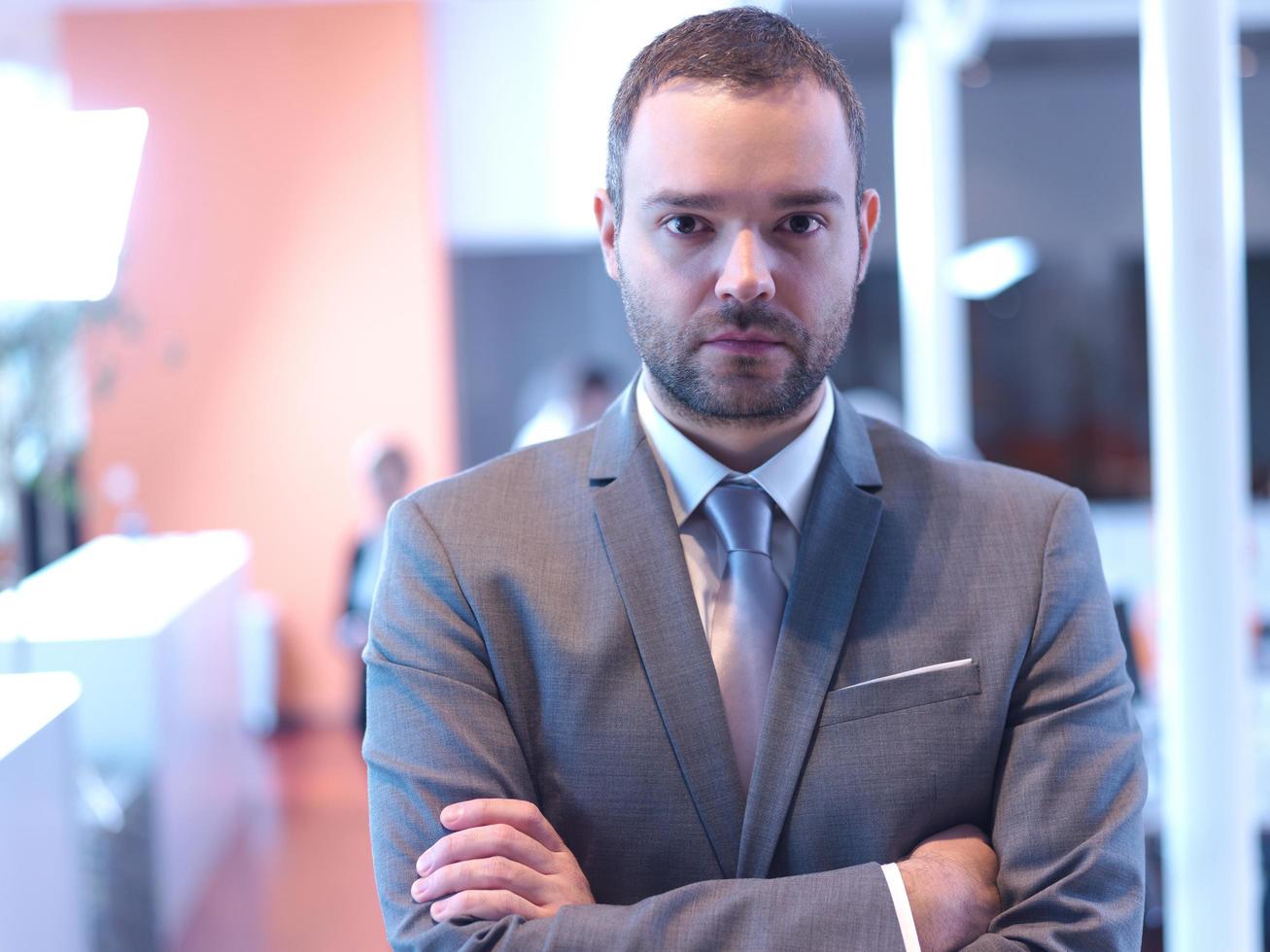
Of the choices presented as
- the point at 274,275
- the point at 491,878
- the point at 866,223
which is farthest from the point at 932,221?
the point at 491,878

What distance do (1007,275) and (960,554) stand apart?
20.2 feet

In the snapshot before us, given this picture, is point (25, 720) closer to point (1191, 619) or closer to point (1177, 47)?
point (1191, 619)

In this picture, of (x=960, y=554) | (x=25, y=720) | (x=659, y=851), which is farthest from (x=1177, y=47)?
(x=25, y=720)

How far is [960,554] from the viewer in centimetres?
160

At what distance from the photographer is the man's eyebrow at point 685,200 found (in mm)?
1443

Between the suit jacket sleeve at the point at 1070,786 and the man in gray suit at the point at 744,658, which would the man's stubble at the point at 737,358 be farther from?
the suit jacket sleeve at the point at 1070,786

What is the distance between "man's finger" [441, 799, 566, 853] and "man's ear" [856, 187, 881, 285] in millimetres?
694

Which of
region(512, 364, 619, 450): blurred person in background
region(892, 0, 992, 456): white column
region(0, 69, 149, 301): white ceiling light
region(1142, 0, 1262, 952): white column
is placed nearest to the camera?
region(1142, 0, 1262, 952): white column

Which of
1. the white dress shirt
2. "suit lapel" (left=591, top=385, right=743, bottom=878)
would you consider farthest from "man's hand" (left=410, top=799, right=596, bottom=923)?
the white dress shirt

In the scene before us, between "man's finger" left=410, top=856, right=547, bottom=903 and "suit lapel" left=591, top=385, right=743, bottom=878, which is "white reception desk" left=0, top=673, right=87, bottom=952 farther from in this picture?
"suit lapel" left=591, top=385, right=743, bottom=878

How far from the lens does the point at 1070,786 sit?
4.91ft

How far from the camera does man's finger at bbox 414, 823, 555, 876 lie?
146 cm

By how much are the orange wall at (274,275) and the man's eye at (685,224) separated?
240 inches

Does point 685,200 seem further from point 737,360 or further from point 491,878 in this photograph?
point 491,878
